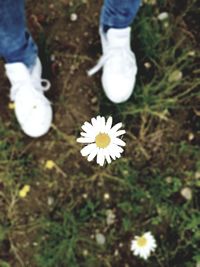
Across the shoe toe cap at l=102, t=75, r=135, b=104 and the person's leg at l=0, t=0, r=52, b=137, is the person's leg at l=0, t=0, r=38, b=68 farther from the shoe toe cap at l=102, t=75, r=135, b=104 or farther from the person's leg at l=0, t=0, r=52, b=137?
the shoe toe cap at l=102, t=75, r=135, b=104

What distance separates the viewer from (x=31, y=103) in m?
1.65

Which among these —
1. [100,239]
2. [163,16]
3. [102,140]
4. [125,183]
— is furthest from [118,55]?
[102,140]

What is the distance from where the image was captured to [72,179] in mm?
1701

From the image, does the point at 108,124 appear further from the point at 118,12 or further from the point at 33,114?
the point at 33,114

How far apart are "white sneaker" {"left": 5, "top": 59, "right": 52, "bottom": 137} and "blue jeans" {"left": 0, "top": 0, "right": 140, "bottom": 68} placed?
50 millimetres

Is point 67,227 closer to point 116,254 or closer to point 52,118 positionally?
point 116,254

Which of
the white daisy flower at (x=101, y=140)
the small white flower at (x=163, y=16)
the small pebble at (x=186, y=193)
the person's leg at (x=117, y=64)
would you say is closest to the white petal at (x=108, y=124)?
the white daisy flower at (x=101, y=140)

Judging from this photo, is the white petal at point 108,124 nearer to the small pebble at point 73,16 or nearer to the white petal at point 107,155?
the white petal at point 107,155

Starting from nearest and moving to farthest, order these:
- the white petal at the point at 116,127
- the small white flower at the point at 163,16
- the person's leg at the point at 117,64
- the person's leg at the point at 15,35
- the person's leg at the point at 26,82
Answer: the white petal at the point at 116,127, the person's leg at the point at 15,35, the person's leg at the point at 26,82, the person's leg at the point at 117,64, the small white flower at the point at 163,16

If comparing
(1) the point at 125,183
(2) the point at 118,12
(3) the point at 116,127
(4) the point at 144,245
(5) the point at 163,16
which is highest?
(5) the point at 163,16

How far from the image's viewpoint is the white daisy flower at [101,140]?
3.15 ft

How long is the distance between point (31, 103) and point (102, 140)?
68 cm

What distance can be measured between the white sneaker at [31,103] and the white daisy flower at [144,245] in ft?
1.19

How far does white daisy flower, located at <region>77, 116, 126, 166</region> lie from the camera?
3.15ft
